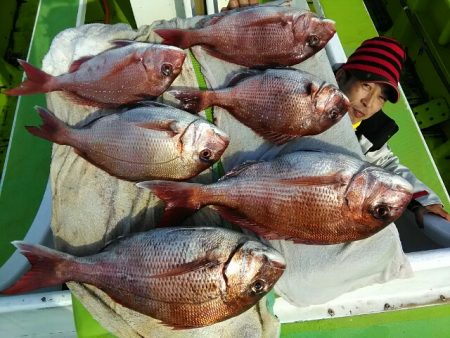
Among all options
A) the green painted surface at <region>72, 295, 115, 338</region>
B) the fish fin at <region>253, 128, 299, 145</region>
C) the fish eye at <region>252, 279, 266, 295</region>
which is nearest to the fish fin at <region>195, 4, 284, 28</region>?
the fish fin at <region>253, 128, 299, 145</region>

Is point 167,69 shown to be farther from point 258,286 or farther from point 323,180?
point 258,286

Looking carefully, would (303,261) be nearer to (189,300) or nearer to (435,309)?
(189,300)

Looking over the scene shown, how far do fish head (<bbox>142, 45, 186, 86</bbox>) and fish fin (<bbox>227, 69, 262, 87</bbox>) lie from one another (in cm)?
32

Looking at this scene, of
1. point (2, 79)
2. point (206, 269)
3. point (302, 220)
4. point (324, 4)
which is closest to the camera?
point (206, 269)

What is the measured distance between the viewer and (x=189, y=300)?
1.71 metres

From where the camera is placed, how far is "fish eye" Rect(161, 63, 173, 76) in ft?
7.25

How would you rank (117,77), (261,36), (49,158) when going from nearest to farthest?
(117,77), (261,36), (49,158)

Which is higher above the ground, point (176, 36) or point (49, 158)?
point (176, 36)

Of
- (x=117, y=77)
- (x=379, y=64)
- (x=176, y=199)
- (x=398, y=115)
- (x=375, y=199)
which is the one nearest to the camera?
(x=375, y=199)

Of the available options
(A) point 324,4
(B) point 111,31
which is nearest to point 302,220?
(B) point 111,31

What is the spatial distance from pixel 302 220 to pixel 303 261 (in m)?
0.23

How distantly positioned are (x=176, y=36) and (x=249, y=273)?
148 cm

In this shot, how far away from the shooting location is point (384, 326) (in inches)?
87.9

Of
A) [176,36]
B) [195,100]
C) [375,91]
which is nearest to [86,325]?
[195,100]
